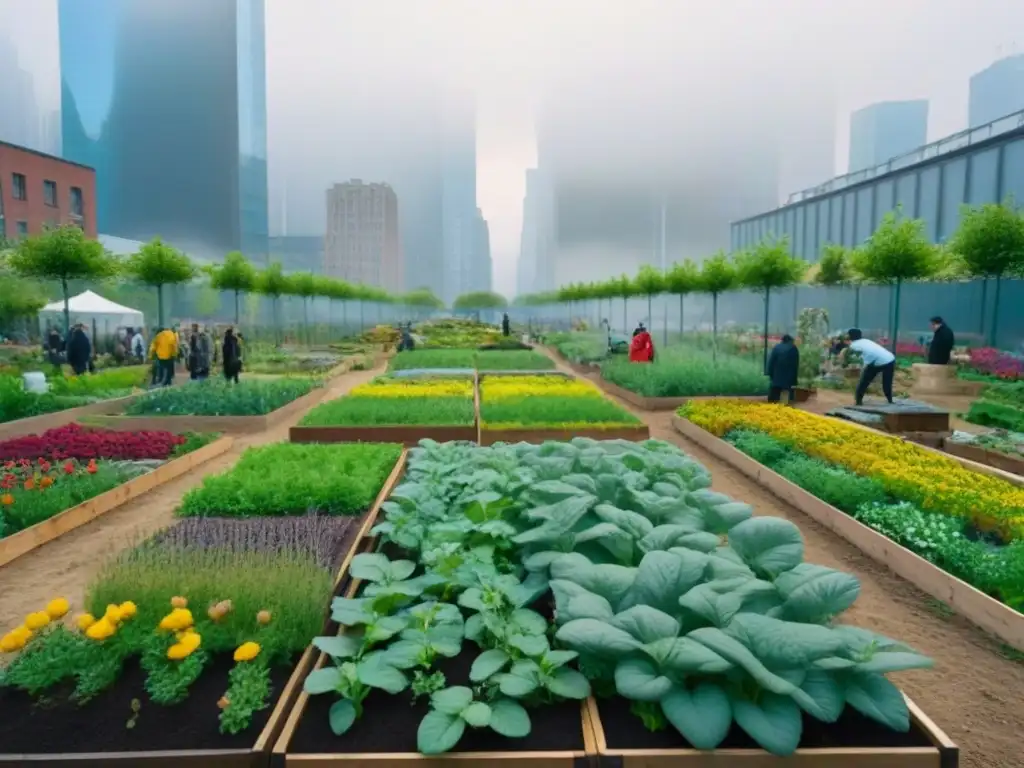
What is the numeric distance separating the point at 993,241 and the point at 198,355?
18.0 meters

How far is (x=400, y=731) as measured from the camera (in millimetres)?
2555

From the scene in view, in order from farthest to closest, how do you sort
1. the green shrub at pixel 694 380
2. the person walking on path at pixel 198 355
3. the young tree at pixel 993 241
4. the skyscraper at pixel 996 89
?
the skyscraper at pixel 996 89 → the person walking on path at pixel 198 355 → the young tree at pixel 993 241 → the green shrub at pixel 694 380

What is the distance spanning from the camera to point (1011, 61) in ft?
253

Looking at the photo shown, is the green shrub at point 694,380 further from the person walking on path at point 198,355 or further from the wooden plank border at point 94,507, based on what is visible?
the person walking on path at point 198,355

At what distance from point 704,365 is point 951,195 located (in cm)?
1650

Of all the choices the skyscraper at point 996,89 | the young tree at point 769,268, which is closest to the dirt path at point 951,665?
the young tree at point 769,268

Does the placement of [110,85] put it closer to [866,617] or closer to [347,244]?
[347,244]

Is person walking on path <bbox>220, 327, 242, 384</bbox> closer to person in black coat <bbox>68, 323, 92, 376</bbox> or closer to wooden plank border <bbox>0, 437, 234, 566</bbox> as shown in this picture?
person in black coat <bbox>68, 323, 92, 376</bbox>

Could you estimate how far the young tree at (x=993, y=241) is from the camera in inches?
574

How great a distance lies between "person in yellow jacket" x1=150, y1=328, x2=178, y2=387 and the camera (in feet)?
49.0

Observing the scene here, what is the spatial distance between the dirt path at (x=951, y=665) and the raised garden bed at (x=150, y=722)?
2.97m

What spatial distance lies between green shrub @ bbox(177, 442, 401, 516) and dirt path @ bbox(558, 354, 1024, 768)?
377cm

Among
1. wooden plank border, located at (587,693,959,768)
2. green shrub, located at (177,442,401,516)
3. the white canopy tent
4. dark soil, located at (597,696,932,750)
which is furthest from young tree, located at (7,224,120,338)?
wooden plank border, located at (587,693,959,768)

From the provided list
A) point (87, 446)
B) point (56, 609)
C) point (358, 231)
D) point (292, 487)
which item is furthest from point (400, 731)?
point (358, 231)
